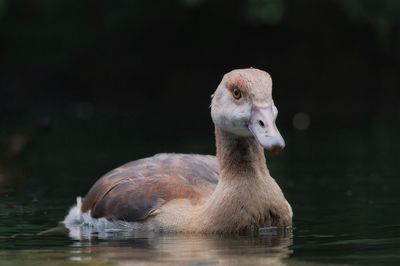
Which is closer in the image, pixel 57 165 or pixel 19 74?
pixel 57 165

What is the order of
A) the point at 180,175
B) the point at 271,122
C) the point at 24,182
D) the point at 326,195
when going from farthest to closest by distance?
the point at 24,182, the point at 326,195, the point at 180,175, the point at 271,122

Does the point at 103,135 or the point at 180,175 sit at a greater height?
the point at 103,135

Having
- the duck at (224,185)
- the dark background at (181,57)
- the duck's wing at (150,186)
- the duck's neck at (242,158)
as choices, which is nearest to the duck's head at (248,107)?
the duck at (224,185)

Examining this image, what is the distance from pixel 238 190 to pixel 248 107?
0.88 meters

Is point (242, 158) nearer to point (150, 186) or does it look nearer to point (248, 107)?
point (248, 107)

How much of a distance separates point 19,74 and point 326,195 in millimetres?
20533

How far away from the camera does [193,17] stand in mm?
32562

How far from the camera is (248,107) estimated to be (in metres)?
9.31

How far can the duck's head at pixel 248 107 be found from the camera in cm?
895

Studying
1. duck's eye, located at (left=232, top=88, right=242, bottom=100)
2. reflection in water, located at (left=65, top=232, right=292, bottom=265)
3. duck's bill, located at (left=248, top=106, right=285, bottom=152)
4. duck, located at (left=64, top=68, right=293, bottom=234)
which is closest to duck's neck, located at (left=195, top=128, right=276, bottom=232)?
duck, located at (left=64, top=68, right=293, bottom=234)

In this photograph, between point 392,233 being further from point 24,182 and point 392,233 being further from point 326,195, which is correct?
point 24,182

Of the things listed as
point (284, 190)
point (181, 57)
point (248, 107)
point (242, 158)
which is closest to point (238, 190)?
point (242, 158)

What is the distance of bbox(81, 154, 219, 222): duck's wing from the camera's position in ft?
34.2

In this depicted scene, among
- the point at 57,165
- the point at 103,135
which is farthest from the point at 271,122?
the point at 103,135
